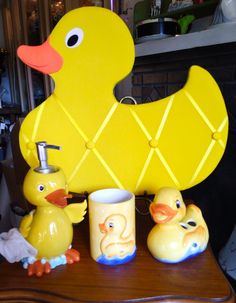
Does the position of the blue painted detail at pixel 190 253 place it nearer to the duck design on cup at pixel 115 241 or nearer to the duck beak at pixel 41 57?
the duck design on cup at pixel 115 241

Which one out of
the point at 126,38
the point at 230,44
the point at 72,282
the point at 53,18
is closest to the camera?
the point at 72,282

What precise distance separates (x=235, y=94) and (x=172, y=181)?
0.59 meters

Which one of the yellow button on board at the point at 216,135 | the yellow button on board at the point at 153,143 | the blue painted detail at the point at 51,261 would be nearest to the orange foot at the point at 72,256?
the blue painted detail at the point at 51,261

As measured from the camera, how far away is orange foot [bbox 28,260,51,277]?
1.44ft

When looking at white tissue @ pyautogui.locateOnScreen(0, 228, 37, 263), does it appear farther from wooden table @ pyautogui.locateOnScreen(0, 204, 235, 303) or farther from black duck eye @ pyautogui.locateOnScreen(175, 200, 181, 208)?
black duck eye @ pyautogui.locateOnScreen(175, 200, 181, 208)

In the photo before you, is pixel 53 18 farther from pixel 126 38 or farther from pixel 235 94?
pixel 126 38

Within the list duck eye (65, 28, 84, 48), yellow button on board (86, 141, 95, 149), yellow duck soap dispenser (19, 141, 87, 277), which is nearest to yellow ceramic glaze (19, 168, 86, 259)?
yellow duck soap dispenser (19, 141, 87, 277)

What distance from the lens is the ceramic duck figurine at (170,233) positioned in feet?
1.46

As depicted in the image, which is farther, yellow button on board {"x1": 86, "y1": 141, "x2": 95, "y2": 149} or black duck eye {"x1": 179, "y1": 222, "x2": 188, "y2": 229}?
yellow button on board {"x1": 86, "y1": 141, "x2": 95, "y2": 149}

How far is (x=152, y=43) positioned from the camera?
1229mm

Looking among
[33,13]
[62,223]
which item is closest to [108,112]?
[62,223]

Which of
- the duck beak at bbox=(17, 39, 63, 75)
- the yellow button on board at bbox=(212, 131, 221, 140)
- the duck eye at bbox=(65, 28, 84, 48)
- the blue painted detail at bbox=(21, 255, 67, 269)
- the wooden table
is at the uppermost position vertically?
the duck eye at bbox=(65, 28, 84, 48)

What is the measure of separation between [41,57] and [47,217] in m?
0.32

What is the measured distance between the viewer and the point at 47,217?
0.45m
